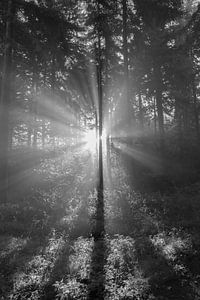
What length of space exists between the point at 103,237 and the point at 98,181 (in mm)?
8649

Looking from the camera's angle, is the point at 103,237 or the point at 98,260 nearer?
the point at 98,260

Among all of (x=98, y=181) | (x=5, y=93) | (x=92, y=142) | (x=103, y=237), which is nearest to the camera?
(x=103, y=237)

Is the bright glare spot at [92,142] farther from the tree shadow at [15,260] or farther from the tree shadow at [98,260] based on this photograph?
the tree shadow at [15,260]

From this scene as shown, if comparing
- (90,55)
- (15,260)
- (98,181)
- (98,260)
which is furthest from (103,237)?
(90,55)

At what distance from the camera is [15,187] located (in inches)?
732

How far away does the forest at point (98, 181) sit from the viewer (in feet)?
25.0

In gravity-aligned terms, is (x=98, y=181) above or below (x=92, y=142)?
below

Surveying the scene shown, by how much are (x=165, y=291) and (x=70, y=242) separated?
4.26 meters

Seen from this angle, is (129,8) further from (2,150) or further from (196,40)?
(2,150)

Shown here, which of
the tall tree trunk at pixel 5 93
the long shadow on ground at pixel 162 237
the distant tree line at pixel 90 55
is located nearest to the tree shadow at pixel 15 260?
the long shadow on ground at pixel 162 237

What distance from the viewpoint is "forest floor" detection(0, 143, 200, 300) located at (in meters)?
7.08

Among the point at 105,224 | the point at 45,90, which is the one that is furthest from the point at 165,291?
the point at 45,90

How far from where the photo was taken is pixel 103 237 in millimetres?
10906

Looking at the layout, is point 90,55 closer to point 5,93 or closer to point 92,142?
point 5,93
